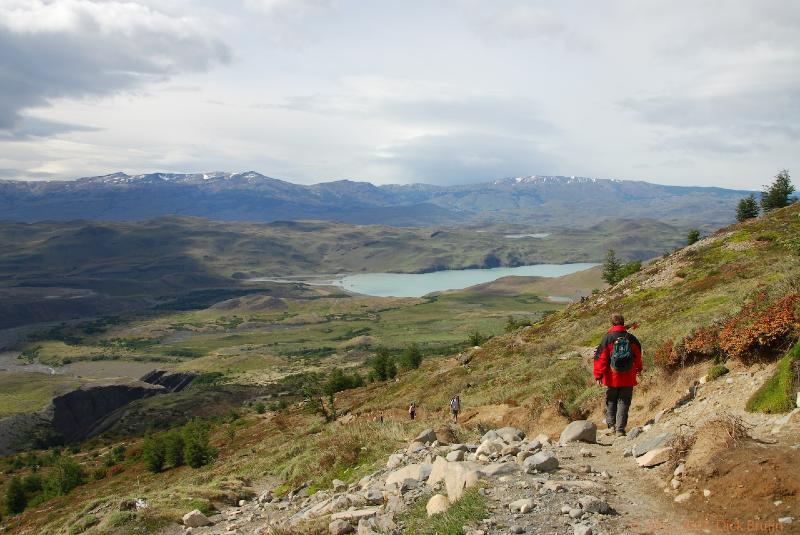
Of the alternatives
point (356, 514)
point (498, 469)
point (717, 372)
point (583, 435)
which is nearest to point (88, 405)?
point (356, 514)

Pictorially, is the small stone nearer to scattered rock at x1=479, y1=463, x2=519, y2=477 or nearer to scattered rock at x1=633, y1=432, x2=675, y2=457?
scattered rock at x1=479, y1=463, x2=519, y2=477

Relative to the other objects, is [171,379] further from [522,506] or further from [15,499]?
[522,506]

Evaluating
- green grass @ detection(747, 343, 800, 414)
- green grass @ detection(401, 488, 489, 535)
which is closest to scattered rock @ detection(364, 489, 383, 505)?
green grass @ detection(401, 488, 489, 535)

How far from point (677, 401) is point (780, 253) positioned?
33.3m

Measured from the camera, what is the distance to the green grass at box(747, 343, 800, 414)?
1026cm

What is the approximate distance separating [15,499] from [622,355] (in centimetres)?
4999

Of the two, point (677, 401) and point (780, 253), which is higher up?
point (780, 253)

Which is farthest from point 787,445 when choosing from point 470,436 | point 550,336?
point 550,336

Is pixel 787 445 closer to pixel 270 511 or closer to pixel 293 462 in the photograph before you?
pixel 270 511

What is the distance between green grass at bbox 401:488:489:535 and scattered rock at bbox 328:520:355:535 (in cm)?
125

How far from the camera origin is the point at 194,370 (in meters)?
149

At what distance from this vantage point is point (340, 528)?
10.3m

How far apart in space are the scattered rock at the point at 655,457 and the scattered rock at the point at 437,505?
364cm

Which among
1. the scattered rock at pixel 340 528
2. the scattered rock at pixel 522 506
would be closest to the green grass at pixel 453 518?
the scattered rock at pixel 522 506
